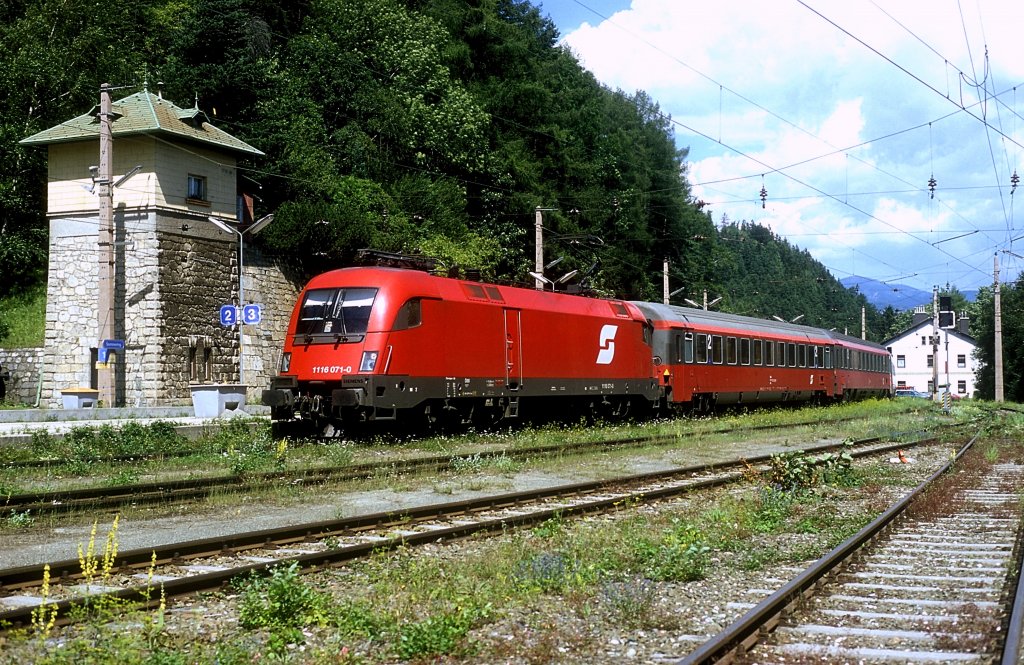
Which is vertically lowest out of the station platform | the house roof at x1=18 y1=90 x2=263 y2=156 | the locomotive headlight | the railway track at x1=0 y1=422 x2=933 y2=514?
the railway track at x1=0 y1=422 x2=933 y2=514

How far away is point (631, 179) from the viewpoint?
213 feet

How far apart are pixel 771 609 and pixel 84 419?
71.3 feet

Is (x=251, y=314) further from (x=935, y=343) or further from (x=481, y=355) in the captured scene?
(x=935, y=343)

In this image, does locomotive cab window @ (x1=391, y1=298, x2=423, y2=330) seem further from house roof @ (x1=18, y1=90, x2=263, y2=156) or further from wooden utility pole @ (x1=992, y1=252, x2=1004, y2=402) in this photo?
wooden utility pole @ (x1=992, y1=252, x2=1004, y2=402)

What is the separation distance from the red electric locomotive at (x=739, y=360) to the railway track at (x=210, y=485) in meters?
11.3

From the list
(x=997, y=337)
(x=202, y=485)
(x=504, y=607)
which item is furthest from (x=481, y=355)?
(x=997, y=337)

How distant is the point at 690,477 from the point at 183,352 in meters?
22.1

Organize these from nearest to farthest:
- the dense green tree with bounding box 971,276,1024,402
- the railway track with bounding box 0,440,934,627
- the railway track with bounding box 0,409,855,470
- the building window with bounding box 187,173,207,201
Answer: the railway track with bounding box 0,440,934,627 < the railway track with bounding box 0,409,855,470 < the building window with bounding box 187,173,207,201 < the dense green tree with bounding box 971,276,1024,402

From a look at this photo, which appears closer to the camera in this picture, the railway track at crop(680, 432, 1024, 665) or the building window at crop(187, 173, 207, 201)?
the railway track at crop(680, 432, 1024, 665)

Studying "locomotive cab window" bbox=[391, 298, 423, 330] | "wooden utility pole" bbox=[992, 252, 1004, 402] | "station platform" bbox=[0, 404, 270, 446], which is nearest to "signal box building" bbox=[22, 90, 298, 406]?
"station platform" bbox=[0, 404, 270, 446]

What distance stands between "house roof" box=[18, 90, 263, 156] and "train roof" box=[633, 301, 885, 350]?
1605 centimetres

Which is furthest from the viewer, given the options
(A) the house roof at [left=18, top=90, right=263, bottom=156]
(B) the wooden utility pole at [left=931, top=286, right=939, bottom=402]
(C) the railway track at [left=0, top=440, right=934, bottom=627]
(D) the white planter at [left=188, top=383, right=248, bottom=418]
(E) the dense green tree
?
(E) the dense green tree

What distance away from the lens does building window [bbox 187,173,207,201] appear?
33.5 meters

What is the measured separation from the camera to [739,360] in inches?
1309
